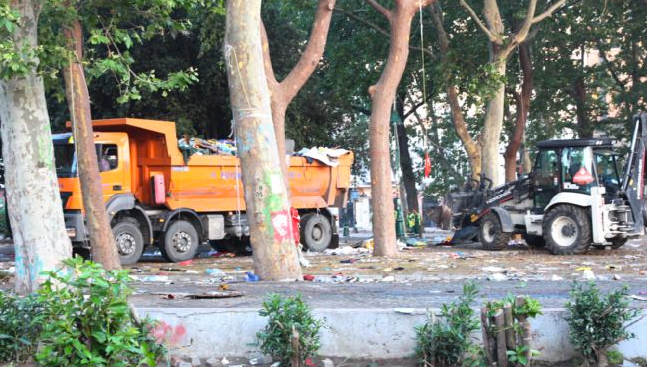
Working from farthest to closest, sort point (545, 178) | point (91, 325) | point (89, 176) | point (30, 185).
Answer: point (545, 178) → point (89, 176) → point (30, 185) → point (91, 325)

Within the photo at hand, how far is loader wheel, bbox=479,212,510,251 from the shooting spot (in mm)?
22203

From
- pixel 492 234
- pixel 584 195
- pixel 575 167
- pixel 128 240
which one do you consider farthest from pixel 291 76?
pixel 492 234

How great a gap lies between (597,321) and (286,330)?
→ 2591 mm

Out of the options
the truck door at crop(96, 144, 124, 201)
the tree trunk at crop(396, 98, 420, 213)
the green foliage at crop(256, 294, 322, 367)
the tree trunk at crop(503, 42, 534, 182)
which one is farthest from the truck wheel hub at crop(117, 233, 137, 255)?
the tree trunk at crop(396, 98, 420, 213)

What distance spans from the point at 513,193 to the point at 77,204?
10.7m

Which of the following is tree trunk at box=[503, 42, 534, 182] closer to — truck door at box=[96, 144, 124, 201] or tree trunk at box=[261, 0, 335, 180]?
tree trunk at box=[261, 0, 335, 180]

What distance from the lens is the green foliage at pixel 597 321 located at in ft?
24.2

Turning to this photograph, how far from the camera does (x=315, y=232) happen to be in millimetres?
25109

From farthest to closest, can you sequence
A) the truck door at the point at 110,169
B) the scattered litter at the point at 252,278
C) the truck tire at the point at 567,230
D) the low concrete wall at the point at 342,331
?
1. the truck door at the point at 110,169
2. the truck tire at the point at 567,230
3. the scattered litter at the point at 252,278
4. the low concrete wall at the point at 342,331

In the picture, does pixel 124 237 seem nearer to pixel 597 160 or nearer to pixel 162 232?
pixel 162 232

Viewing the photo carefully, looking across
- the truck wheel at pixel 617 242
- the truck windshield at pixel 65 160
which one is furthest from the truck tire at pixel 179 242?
→ the truck wheel at pixel 617 242

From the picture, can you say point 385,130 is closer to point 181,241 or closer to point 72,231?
point 181,241

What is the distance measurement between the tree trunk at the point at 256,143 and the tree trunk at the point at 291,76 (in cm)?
441

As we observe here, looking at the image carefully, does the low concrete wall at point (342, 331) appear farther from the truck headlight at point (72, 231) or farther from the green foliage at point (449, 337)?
the truck headlight at point (72, 231)
